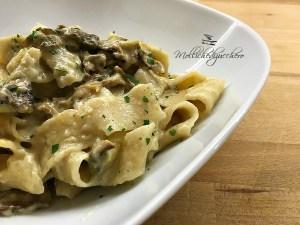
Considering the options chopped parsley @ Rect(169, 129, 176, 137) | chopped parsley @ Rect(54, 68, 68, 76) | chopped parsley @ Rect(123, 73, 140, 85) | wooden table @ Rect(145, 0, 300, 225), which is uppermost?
chopped parsley @ Rect(54, 68, 68, 76)

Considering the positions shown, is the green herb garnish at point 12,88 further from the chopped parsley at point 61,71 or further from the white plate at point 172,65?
the white plate at point 172,65

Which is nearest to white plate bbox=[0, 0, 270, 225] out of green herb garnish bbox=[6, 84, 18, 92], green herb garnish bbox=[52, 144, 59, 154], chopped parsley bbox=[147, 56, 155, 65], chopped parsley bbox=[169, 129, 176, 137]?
chopped parsley bbox=[169, 129, 176, 137]

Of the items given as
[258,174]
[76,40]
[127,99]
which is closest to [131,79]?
[127,99]

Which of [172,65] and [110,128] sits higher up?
[110,128]

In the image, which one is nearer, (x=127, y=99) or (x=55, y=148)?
(x=55, y=148)

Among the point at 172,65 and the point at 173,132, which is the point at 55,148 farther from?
the point at 172,65

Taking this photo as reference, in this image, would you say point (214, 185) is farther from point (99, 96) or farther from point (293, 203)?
point (99, 96)

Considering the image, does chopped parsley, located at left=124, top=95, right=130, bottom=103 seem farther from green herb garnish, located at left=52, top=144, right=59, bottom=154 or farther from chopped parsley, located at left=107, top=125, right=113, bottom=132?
green herb garnish, located at left=52, top=144, right=59, bottom=154
